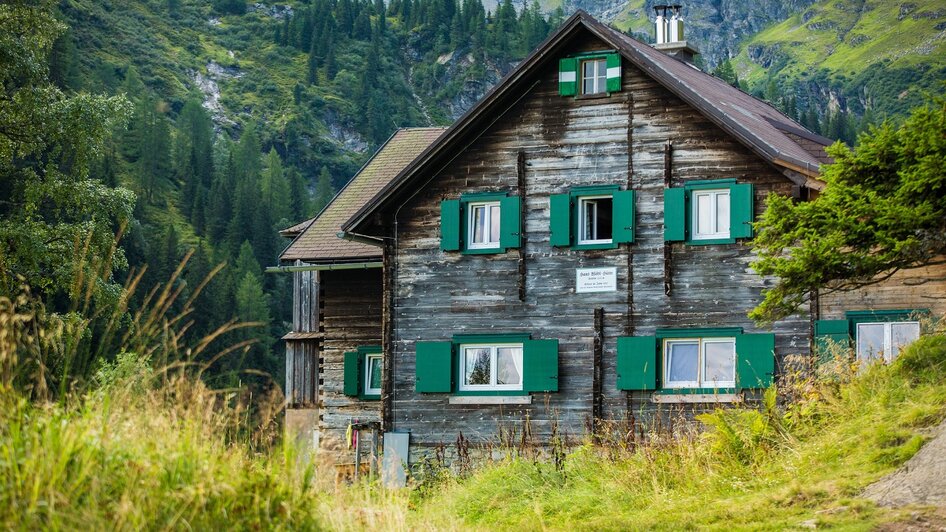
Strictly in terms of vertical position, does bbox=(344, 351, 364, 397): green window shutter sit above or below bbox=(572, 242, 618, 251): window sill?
below

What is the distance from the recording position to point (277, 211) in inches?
5763

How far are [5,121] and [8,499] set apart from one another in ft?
92.3

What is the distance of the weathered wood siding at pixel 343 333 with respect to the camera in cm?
3180

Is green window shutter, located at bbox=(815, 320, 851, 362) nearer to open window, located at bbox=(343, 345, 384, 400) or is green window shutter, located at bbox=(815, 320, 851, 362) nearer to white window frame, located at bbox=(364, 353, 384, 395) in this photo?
open window, located at bbox=(343, 345, 384, 400)

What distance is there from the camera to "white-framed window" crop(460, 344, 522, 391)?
26.8m

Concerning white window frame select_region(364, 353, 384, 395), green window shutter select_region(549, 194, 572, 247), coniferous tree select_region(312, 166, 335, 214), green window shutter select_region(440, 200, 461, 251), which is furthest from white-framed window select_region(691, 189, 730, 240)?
coniferous tree select_region(312, 166, 335, 214)

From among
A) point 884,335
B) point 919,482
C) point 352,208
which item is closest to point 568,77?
point 884,335

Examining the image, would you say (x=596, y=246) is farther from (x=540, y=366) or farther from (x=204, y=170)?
(x=204, y=170)

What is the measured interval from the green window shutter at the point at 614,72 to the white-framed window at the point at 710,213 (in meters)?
2.56

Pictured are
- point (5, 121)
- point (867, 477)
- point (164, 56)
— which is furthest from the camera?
point (164, 56)

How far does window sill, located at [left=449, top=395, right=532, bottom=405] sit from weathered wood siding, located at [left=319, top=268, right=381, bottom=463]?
5106mm

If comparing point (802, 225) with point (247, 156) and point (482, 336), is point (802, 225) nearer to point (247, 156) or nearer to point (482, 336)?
point (482, 336)

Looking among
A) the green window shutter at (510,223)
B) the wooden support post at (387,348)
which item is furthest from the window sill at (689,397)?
the wooden support post at (387,348)

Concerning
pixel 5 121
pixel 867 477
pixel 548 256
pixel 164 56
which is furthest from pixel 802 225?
pixel 164 56
